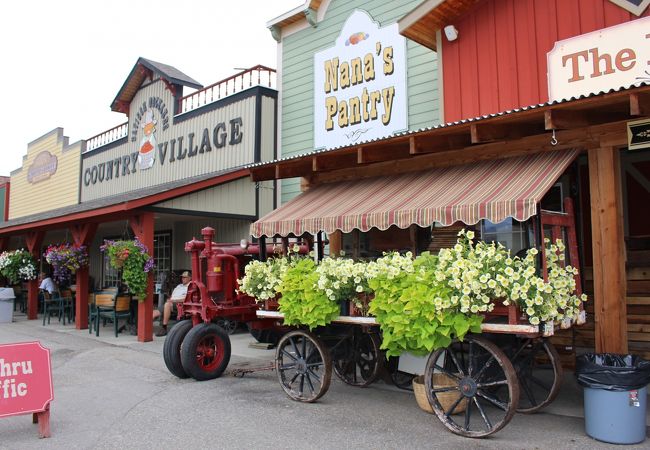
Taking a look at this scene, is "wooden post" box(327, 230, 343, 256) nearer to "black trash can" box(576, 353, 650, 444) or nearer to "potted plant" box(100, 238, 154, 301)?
"potted plant" box(100, 238, 154, 301)

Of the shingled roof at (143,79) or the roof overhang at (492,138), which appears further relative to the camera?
the shingled roof at (143,79)

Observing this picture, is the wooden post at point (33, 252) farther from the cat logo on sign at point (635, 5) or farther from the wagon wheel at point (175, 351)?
the cat logo on sign at point (635, 5)

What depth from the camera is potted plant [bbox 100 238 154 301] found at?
10680 millimetres

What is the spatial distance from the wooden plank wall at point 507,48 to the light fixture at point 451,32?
0.28 feet

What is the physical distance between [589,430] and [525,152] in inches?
117

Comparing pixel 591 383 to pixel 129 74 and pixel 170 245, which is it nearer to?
pixel 170 245

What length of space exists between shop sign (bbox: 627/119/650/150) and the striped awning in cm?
55

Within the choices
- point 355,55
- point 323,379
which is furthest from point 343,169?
point 355,55

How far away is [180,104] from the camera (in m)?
Answer: 16.0

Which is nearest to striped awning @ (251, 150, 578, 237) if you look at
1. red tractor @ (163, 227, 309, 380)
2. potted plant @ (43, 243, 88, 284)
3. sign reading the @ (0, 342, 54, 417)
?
red tractor @ (163, 227, 309, 380)

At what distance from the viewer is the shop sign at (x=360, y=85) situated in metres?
10.9

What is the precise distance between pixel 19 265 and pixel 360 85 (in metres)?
11.2

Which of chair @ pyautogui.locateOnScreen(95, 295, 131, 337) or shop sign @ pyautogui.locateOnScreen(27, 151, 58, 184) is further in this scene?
shop sign @ pyautogui.locateOnScreen(27, 151, 58, 184)

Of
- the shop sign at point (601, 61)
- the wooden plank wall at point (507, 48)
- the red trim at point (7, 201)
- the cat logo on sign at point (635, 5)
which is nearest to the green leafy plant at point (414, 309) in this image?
the shop sign at point (601, 61)
